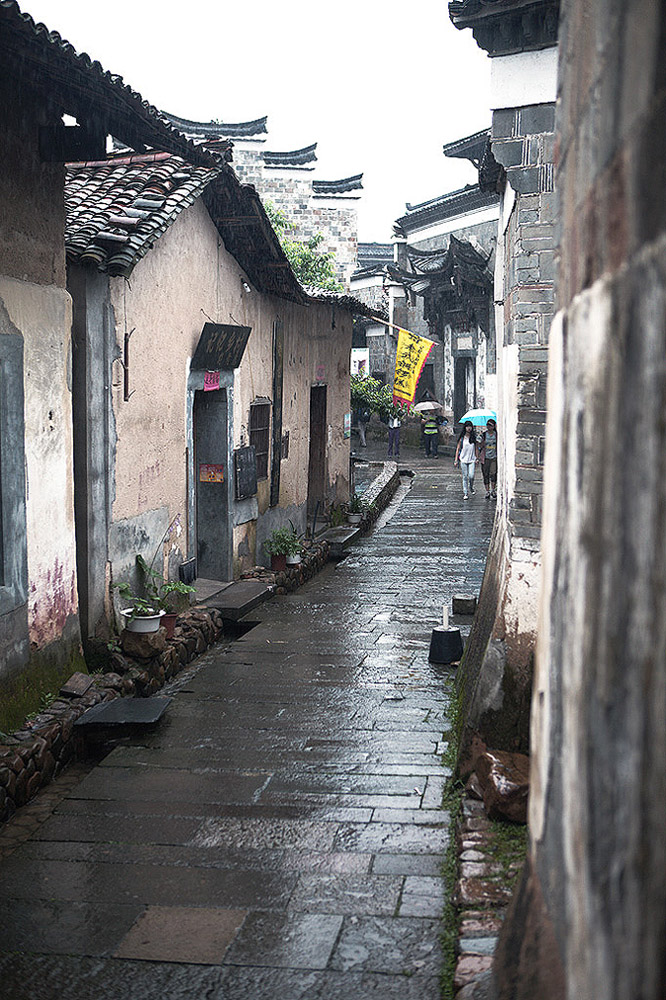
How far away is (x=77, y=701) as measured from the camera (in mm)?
7258

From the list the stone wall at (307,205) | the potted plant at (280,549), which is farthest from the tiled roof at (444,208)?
the potted plant at (280,549)

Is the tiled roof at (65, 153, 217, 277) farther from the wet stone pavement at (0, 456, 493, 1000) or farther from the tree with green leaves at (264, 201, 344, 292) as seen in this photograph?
the tree with green leaves at (264, 201, 344, 292)

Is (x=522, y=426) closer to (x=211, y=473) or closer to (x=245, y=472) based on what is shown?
(x=211, y=473)

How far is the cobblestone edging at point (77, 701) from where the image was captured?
618cm

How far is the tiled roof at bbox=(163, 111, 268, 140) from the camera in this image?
3575cm

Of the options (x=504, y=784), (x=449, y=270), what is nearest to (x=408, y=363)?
(x=449, y=270)

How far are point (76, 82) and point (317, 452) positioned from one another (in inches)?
446

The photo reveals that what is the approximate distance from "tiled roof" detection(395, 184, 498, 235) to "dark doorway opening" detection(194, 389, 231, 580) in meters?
19.5

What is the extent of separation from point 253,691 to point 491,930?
4.18 metres

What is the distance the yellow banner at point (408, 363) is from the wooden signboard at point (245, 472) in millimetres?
13722

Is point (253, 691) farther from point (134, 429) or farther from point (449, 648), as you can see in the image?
point (134, 429)

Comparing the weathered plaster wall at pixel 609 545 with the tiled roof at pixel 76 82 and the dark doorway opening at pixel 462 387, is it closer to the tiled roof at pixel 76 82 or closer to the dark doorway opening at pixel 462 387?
the tiled roof at pixel 76 82

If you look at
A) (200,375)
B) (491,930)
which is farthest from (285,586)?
(491,930)

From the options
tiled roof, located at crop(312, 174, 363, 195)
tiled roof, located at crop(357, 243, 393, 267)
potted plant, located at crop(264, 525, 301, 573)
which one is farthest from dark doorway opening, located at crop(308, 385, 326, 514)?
tiled roof, located at crop(357, 243, 393, 267)
